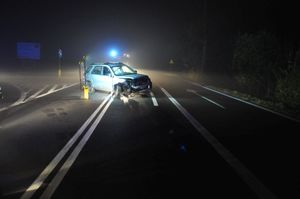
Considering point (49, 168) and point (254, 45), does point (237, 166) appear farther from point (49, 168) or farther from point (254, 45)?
point (254, 45)

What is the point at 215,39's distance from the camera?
49.0m

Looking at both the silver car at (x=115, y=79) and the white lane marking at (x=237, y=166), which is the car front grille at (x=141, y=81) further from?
the white lane marking at (x=237, y=166)

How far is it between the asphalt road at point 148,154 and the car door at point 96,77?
7.51 m

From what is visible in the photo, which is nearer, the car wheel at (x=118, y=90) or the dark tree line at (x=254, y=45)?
the car wheel at (x=118, y=90)

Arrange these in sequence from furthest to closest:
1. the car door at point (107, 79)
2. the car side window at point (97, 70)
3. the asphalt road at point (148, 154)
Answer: the car side window at point (97, 70), the car door at point (107, 79), the asphalt road at point (148, 154)

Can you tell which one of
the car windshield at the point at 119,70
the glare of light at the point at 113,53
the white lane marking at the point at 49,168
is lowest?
the white lane marking at the point at 49,168

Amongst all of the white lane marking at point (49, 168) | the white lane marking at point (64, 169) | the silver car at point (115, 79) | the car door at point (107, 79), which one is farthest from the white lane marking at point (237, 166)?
the car door at point (107, 79)

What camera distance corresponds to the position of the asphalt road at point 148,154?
5836mm

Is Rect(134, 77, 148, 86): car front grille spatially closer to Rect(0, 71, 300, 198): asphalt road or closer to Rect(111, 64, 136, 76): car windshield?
Rect(111, 64, 136, 76): car windshield

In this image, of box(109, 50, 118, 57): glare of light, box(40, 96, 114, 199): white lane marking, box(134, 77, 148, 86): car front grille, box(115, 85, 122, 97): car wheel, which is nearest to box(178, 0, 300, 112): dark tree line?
box(134, 77, 148, 86): car front grille

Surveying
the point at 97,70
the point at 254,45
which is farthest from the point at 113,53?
the point at 97,70

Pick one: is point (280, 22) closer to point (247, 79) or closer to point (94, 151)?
point (247, 79)

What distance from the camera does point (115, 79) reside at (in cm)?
2034

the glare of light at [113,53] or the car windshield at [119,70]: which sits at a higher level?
the glare of light at [113,53]
